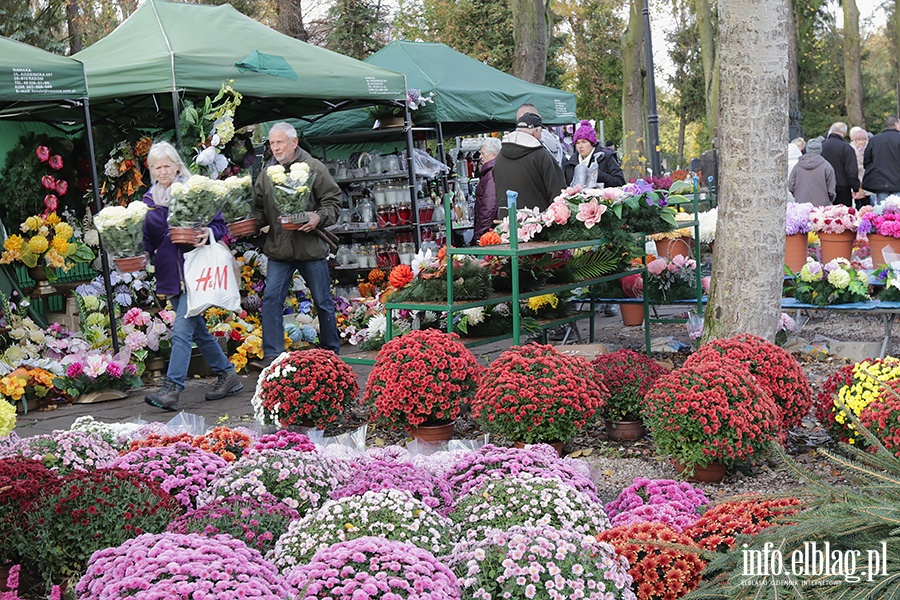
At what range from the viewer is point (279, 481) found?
395cm

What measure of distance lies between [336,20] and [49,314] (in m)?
20.3

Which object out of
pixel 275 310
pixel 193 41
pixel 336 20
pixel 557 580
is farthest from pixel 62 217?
pixel 336 20

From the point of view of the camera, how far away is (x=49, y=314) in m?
9.83

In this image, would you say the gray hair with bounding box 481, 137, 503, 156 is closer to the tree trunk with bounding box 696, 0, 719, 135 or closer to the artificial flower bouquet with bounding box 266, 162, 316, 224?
the artificial flower bouquet with bounding box 266, 162, 316, 224

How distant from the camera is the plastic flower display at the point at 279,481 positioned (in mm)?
3869

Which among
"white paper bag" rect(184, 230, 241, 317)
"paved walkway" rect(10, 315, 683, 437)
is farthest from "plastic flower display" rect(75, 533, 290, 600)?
"white paper bag" rect(184, 230, 241, 317)

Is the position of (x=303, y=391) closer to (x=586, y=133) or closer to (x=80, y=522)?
(x=80, y=522)

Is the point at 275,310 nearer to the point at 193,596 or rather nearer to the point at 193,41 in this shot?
the point at 193,41

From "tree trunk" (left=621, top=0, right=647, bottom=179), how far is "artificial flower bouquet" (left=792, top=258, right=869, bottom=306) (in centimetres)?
1732

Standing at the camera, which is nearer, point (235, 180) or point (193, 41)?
point (235, 180)

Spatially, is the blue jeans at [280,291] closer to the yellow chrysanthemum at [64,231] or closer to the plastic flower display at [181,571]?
the yellow chrysanthemum at [64,231]

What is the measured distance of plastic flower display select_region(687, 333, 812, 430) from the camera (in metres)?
5.55

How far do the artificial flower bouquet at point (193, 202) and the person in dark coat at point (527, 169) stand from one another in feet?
8.55

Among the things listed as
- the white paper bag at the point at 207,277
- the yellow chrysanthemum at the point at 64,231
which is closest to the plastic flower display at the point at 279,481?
the white paper bag at the point at 207,277
